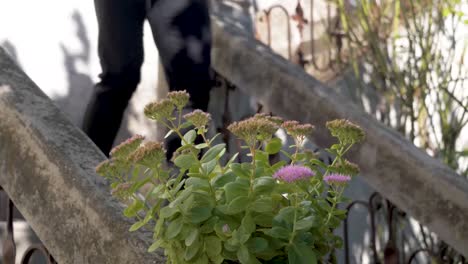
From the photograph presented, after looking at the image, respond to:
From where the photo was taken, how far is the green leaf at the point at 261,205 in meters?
1.87

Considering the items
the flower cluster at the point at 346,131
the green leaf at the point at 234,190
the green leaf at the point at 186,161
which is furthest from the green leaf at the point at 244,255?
the flower cluster at the point at 346,131

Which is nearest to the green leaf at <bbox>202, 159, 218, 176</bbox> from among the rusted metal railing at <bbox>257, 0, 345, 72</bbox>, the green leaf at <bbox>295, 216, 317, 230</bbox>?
the green leaf at <bbox>295, 216, 317, 230</bbox>

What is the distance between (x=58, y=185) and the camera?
242cm

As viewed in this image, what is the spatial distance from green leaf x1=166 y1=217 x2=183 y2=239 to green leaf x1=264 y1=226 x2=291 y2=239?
0.17 metres

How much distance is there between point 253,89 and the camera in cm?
419

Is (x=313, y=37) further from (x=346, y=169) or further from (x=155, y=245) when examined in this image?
(x=155, y=245)

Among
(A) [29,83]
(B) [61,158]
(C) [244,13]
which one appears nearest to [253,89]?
(C) [244,13]

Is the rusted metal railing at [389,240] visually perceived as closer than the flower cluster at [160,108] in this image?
No

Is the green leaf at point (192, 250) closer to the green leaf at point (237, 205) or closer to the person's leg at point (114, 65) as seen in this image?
the green leaf at point (237, 205)

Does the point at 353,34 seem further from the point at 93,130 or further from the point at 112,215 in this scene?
the point at 112,215

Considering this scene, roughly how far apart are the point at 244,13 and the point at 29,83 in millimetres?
2082

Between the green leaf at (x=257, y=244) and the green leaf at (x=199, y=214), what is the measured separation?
100 mm

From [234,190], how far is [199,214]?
0.08 metres

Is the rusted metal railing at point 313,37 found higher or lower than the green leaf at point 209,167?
lower
